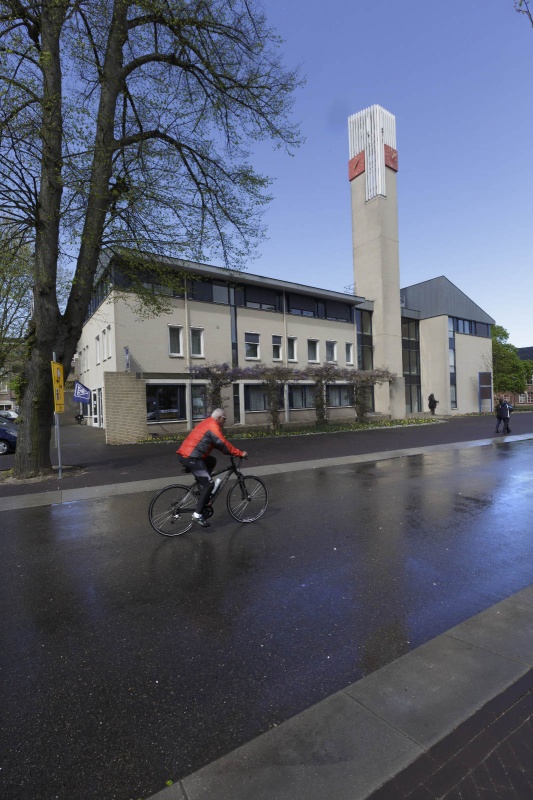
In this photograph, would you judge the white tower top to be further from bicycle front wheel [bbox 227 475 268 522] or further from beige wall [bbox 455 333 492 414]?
bicycle front wheel [bbox 227 475 268 522]

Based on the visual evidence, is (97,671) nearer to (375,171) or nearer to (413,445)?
(413,445)

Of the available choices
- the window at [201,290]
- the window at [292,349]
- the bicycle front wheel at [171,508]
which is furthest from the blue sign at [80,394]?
the window at [292,349]

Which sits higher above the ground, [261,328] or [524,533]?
[261,328]

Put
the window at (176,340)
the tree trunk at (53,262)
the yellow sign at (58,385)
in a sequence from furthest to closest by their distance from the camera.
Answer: the window at (176,340), the yellow sign at (58,385), the tree trunk at (53,262)

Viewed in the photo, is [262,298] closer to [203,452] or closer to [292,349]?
[292,349]

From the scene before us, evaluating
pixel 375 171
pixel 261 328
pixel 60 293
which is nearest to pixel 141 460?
pixel 60 293

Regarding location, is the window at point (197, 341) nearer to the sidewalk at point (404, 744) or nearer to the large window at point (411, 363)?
the large window at point (411, 363)

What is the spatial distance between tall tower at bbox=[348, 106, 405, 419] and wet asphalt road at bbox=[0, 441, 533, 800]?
27.9m

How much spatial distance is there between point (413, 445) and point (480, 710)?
1471 centimetres

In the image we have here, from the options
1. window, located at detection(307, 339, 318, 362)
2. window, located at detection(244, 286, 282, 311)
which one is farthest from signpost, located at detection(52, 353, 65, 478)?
window, located at detection(307, 339, 318, 362)

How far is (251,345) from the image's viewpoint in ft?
87.6

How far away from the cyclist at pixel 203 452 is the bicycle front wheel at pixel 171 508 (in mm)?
158

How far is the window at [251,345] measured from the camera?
26.3m

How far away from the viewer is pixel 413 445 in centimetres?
1641
